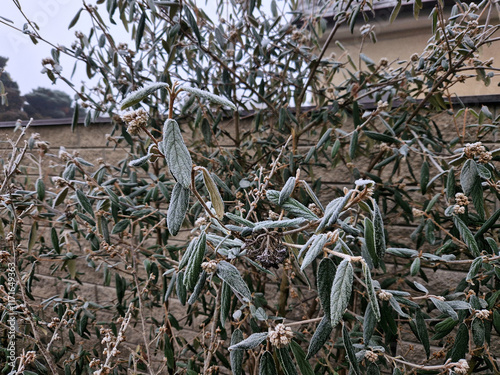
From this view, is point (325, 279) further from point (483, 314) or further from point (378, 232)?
point (483, 314)

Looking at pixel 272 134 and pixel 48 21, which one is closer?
pixel 272 134

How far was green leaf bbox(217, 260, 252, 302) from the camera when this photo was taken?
0.59 metres

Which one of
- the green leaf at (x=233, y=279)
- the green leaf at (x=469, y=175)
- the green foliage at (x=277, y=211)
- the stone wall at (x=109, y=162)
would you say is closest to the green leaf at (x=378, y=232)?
the green foliage at (x=277, y=211)

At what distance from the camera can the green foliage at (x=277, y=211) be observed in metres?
0.59

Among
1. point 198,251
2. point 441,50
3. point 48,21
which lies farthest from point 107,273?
point 441,50

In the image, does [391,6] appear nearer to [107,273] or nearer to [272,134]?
[272,134]

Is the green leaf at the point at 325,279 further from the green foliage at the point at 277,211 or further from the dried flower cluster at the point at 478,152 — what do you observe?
the dried flower cluster at the point at 478,152

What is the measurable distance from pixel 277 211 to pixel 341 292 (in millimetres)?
1033

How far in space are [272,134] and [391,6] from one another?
732 mm

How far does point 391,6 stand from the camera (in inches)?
58.9

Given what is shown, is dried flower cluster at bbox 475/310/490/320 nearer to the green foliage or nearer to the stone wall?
the green foliage

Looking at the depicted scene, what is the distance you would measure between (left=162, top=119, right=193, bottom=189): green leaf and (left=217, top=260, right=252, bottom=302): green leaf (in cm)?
21

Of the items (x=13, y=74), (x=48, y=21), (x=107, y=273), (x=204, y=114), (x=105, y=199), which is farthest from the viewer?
(x=13, y=74)

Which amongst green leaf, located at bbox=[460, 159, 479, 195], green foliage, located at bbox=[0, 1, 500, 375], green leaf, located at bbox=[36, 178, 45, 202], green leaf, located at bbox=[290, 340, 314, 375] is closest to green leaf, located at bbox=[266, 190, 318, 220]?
green foliage, located at bbox=[0, 1, 500, 375]
